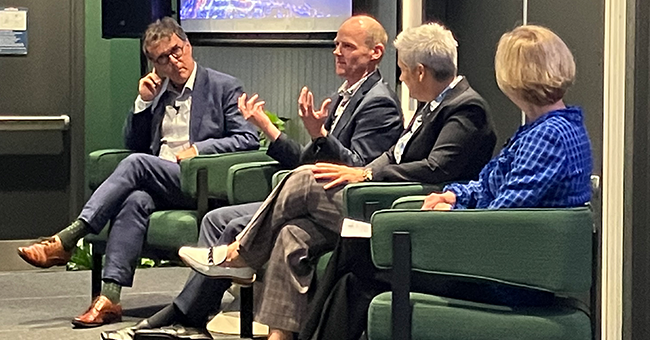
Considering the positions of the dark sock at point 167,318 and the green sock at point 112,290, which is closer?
the dark sock at point 167,318

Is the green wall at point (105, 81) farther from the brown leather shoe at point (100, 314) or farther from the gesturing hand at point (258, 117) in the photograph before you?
the gesturing hand at point (258, 117)

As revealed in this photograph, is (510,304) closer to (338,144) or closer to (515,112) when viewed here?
(338,144)

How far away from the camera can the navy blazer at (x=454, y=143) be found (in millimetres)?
3791

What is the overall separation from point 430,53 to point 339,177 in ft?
1.78

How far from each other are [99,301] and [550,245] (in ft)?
8.13

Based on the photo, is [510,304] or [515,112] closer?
[510,304]

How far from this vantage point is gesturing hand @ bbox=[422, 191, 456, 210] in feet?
11.3

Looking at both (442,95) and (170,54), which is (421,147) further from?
(170,54)

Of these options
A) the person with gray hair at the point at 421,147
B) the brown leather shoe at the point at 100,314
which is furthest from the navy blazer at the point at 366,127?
the brown leather shoe at the point at 100,314

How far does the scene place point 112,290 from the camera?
4875 millimetres

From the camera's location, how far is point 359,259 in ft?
11.7

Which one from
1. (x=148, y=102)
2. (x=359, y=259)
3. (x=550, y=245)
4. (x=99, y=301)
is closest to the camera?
(x=550, y=245)

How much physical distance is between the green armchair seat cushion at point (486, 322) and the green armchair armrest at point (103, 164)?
7.93 feet

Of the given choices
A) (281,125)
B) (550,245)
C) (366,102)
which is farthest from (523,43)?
(281,125)
